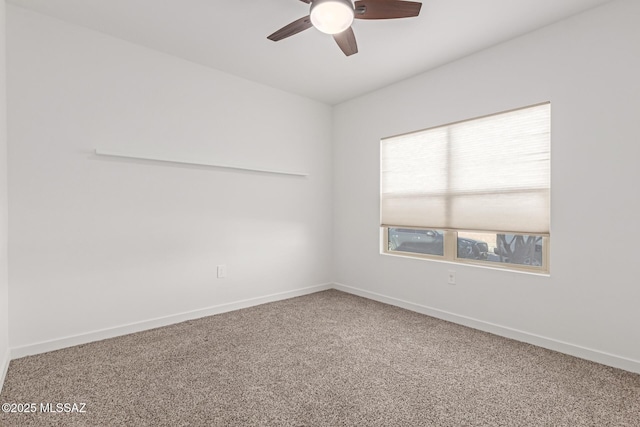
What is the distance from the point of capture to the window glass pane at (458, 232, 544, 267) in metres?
2.70

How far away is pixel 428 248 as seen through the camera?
347 cm

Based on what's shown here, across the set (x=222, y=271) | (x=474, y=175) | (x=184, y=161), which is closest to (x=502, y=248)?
(x=474, y=175)

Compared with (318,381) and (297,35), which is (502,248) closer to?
(318,381)

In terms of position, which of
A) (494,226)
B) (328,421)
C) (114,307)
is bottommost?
(328,421)

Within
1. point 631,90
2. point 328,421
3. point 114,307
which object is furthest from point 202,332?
point 631,90

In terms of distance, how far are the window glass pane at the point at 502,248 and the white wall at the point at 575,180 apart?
0.17 metres

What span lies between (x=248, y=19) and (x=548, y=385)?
3267 mm

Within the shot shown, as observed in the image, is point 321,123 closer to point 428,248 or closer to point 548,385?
point 428,248

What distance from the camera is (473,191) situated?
9.75 ft

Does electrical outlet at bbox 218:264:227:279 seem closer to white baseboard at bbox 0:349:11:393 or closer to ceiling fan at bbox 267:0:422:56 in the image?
white baseboard at bbox 0:349:11:393

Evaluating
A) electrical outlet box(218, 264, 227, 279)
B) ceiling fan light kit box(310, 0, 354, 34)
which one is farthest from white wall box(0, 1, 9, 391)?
ceiling fan light kit box(310, 0, 354, 34)

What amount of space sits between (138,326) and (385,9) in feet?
10.3

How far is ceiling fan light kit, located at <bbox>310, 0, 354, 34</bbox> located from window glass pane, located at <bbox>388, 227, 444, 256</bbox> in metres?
2.25

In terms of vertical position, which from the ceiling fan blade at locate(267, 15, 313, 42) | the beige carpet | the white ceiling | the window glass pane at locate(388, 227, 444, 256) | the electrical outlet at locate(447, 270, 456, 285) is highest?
the white ceiling
